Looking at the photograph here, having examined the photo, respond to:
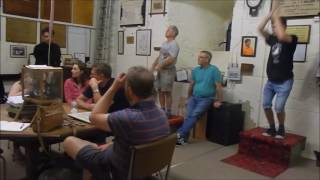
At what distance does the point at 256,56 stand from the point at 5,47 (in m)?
3.85

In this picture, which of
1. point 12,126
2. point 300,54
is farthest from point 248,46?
point 12,126

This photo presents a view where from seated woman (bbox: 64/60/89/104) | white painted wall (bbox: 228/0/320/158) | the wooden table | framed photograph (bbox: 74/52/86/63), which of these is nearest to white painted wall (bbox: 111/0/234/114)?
white painted wall (bbox: 228/0/320/158)

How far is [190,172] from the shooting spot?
3.08m

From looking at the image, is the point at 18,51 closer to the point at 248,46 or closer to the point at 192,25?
the point at 192,25

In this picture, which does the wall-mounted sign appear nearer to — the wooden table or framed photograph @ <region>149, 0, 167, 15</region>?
framed photograph @ <region>149, 0, 167, 15</region>

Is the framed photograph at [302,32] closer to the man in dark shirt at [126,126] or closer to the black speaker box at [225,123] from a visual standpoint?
the black speaker box at [225,123]

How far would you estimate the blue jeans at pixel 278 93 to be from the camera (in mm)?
3457

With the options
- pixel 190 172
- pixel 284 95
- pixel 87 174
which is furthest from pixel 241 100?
pixel 87 174

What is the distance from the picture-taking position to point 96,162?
5.91 ft

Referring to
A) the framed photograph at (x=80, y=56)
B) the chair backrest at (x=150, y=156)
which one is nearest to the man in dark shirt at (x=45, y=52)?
the framed photograph at (x=80, y=56)

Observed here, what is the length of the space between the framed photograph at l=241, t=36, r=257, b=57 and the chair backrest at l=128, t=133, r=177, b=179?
110 inches

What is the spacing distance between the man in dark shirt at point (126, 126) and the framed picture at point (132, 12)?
405 cm

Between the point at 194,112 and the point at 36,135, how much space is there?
8.64ft

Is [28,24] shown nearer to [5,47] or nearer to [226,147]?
[5,47]
